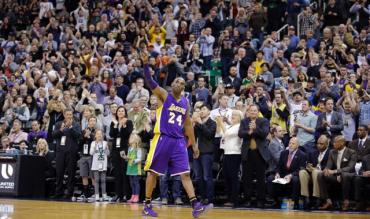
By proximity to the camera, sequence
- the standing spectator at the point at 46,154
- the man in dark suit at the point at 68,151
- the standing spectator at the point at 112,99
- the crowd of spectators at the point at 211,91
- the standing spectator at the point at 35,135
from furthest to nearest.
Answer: the standing spectator at the point at 112,99, the standing spectator at the point at 35,135, the standing spectator at the point at 46,154, the man in dark suit at the point at 68,151, the crowd of spectators at the point at 211,91

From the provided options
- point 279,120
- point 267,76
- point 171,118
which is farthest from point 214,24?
point 171,118

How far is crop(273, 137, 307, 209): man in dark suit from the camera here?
18547 millimetres

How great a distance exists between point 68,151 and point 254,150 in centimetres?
544

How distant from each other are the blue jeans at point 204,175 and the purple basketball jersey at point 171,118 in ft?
15.7

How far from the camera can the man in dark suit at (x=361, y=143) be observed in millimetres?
18375

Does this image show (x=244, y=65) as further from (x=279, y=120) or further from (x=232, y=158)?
(x=232, y=158)

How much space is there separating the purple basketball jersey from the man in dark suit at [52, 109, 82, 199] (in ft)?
24.1

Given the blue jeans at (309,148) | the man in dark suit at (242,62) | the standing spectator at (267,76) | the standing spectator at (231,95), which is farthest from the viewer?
the man in dark suit at (242,62)

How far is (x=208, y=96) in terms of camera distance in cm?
2214

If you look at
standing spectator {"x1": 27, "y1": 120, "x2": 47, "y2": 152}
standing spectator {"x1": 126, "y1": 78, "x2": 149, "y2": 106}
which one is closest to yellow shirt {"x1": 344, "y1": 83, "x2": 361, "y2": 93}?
standing spectator {"x1": 126, "y1": 78, "x2": 149, "y2": 106}

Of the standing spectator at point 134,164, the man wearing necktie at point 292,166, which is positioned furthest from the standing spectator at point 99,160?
the man wearing necktie at point 292,166

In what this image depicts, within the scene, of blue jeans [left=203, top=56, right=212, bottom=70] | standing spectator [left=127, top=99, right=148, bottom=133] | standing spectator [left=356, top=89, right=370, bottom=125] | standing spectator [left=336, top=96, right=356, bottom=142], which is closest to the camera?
standing spectator [left=356, top=89, right=370, bottom=125]

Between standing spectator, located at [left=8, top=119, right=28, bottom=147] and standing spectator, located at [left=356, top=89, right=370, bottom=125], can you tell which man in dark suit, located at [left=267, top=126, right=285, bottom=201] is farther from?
standing spectator, located at [left=8, top=119, right=28, bottom=147]

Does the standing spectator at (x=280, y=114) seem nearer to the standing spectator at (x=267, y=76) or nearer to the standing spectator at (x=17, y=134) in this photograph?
the standing spectator at (x=267, y=76)
